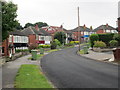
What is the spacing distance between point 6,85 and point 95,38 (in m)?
30.6

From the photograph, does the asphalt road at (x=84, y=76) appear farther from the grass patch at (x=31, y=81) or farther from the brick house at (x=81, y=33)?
the brick house at (x=81, y=33)

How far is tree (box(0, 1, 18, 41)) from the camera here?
19.6 metres

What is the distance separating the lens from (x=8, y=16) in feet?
64.6

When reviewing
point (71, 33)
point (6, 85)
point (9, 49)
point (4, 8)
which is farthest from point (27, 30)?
point (6, 85)

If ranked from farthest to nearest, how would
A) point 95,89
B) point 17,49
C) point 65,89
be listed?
point 17,49 → point 65,89 → point 95,89

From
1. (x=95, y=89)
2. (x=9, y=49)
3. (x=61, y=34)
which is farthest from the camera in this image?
(x=61, y=34)

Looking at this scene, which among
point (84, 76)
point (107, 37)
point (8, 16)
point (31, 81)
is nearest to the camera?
point (31, 81)

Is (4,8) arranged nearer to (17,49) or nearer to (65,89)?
(65,89)

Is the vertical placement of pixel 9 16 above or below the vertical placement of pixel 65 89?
above

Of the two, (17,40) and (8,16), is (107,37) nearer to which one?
(8,16)

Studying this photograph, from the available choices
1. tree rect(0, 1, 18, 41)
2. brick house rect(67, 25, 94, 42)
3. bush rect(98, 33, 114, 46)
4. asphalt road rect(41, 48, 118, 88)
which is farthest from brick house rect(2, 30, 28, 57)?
brick house rect(67, 25, 94, 42)

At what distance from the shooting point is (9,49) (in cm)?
4116

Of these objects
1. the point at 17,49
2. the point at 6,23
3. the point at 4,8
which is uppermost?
the point at 4,8

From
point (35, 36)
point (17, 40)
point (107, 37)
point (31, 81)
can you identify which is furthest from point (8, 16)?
point (35, 36)
